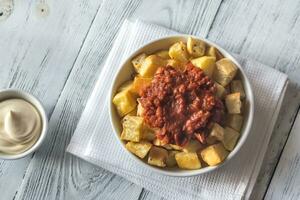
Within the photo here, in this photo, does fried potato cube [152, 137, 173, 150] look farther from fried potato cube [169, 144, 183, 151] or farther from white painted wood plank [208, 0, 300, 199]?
white painted wood plank [208, 0, 300, 199]

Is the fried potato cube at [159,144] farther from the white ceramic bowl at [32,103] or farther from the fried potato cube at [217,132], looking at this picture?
the white ceramic bowl at [32,103]

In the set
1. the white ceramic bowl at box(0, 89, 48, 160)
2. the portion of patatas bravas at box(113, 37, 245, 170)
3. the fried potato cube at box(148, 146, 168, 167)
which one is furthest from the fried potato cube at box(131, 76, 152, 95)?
the white ceramic bowl at box(0, 89, 48, 160)

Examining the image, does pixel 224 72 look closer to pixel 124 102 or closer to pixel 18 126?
pixel 124 102

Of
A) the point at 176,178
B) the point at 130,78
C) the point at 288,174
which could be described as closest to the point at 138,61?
the point at 130,78

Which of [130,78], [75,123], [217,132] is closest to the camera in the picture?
[217,132]

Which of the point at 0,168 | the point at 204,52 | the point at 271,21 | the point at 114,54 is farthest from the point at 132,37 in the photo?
the point at 0,168

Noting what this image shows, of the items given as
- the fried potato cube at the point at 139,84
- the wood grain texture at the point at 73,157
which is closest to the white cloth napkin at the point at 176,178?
the wood grain texture at the point at 73,157

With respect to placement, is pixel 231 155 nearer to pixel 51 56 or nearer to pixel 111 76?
pixel 111 76
